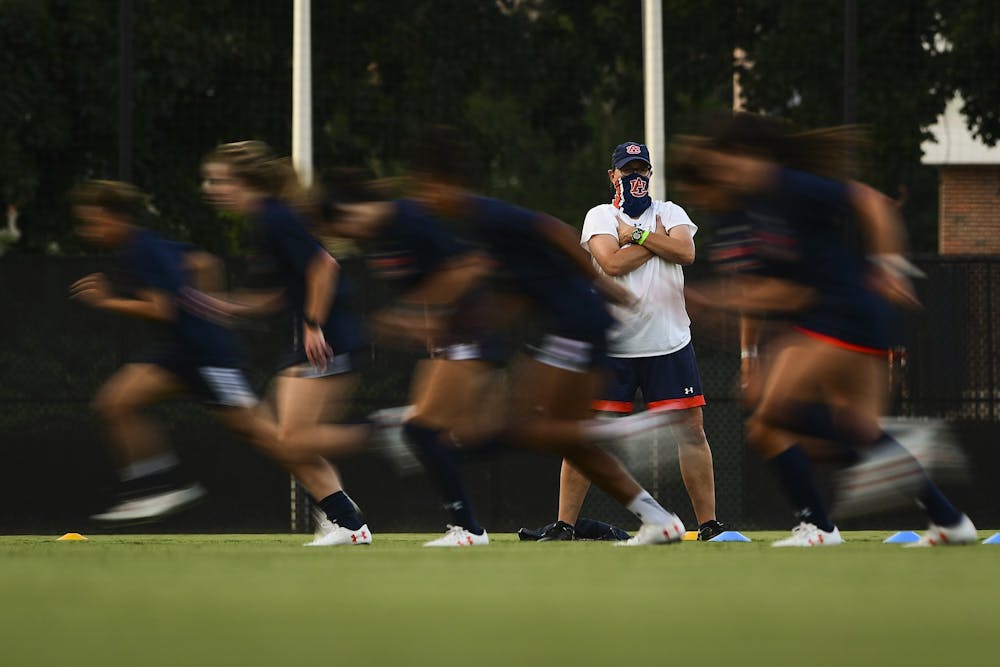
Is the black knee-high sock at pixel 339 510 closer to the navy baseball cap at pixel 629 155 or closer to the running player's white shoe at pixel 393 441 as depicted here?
the running player's white shoe at pixel 393 441

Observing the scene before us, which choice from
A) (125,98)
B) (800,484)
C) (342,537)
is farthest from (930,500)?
(125,98)

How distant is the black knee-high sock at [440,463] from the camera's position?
9039 mm

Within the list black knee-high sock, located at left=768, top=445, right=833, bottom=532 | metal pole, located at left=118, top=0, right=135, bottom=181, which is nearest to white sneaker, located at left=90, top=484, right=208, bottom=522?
black knee-high sock, located at left=768, top=445, right=833, bottom=532

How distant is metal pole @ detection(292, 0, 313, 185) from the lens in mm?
15297

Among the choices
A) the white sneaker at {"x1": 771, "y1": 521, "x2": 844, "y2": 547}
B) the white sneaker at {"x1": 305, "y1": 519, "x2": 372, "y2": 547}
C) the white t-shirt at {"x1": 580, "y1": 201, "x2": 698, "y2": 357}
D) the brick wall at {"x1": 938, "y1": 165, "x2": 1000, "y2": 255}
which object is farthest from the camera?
the brick wall at {"x1": 938, "y1": 165, "x2": 1000, "y2": 255}

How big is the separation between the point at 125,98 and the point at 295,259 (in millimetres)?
5122

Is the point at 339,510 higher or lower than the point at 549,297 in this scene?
lower

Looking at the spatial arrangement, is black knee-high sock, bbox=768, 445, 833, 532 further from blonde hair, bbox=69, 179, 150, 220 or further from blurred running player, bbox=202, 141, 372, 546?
blonde hair, bbox=69, 179, 150, 220

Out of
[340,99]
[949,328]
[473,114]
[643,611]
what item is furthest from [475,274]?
[473,114]

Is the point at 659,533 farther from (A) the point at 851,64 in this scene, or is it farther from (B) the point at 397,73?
(B) the point at 397,73

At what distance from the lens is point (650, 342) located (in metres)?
10.2

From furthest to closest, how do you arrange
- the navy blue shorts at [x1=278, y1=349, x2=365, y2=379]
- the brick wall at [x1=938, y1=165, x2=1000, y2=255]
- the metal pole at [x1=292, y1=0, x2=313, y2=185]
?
the brick wall at [x1=938, y1=165, x2=1000, y2=255], the metal pole at [x1=292, y1=0, x2=313, y2=185], the navy blue shorts at [x1=278, y1=349, x2=365, y2=379]

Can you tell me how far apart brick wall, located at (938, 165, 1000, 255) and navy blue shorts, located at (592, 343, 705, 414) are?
17335 millimetres

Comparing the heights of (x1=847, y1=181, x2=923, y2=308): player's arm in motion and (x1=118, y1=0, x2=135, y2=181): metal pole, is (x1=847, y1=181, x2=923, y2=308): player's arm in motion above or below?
below
